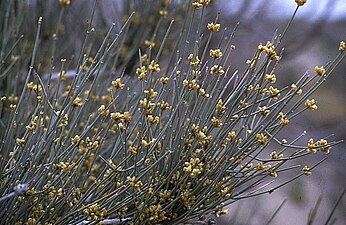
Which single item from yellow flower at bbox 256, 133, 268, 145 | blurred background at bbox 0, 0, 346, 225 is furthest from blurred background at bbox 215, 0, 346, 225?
yellow flower at bbox 256, 133, 268, 145

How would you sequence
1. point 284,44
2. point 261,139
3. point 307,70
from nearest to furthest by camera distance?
point 261,139 → point 307,70 → point 284,44

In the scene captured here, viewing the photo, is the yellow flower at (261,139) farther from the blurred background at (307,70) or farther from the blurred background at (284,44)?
the blurred background at (307,70)

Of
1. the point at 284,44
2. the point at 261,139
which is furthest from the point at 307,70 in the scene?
the point at 261,139

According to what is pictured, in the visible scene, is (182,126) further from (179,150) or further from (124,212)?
(124,212)

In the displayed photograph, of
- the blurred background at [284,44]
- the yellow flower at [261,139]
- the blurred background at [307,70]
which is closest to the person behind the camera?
the yellow flower at [261,139]

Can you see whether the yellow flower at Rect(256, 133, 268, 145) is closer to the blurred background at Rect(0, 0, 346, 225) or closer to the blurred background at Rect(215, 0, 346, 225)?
the blurred background at Rect(0, 0, 346, 225)

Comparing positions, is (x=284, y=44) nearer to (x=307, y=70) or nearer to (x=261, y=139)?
(x=307, y=70)

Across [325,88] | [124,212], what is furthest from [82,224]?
[325,88]

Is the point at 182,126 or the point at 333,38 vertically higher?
the point at 333,38

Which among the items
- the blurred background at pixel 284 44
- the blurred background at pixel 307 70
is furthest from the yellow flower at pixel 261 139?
the blurred background at pixel 307 70
